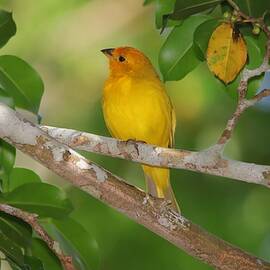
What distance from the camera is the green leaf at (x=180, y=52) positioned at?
388 cm

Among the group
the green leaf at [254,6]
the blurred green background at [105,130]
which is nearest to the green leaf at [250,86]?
the green leaf at [254,6]

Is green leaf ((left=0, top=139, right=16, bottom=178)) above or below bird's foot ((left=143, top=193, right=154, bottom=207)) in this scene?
above

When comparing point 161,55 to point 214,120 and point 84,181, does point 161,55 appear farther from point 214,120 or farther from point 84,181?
point 214,120

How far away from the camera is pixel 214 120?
6.44 metres

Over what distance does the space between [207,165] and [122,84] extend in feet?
5.10

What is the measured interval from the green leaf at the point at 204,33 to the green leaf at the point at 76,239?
976 mm

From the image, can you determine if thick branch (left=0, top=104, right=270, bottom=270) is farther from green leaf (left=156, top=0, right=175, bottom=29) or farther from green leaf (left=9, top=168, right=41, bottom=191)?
green leaf (left=156, top=0, right=175, bottom=29)

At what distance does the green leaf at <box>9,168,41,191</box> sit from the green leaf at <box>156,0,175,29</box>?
0.90 m

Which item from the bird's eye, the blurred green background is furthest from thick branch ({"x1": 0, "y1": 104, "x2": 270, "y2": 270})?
the blurred green background

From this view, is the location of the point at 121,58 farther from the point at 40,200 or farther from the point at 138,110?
the point at 40,200

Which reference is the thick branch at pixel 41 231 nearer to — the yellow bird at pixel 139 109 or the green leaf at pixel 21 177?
the green leaf at pixel 21 177

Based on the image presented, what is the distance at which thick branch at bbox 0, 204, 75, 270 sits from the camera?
2.82 metres

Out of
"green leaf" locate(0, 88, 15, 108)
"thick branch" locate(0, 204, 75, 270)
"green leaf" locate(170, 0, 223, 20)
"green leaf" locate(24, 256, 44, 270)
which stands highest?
"green leaf" locate(170, 0, 223, 20)

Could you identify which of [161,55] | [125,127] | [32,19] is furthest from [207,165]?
[32,19]
